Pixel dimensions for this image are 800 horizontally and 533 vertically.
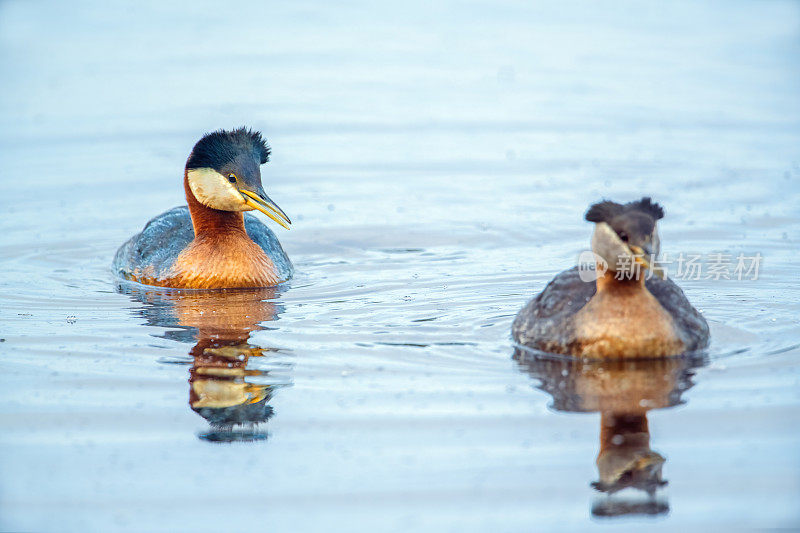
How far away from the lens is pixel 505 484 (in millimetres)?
7418

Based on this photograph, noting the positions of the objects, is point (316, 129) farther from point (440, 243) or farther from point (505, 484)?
point (505, 484)

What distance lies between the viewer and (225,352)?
10.4 meters

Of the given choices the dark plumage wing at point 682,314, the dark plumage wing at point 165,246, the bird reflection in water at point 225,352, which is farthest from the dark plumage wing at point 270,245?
the dark plumage wing at point 682,314

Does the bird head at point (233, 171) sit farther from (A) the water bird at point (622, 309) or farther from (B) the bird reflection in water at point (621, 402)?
(B) the bird reflection in water at point (621, 402)

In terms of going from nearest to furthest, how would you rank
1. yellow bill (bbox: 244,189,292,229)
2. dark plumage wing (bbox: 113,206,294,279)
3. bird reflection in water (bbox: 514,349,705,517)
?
bird reflection in water (bbox: 514,349,705,517) → yellow bill (bbox: 244,189,292,229) → dark plumage wing (bbox: 113,206,294,279)

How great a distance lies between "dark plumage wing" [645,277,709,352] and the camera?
9773mm

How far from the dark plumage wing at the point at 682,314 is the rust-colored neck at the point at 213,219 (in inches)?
203

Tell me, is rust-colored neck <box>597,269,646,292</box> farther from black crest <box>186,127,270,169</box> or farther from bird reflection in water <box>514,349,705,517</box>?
black crest <box>186,127,270,169</box>

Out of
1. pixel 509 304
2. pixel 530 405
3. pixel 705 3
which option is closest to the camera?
pixel 530 405

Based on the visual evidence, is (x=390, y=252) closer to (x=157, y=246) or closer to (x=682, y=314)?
(x=157, y=246)

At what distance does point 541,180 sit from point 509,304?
18.7 ft

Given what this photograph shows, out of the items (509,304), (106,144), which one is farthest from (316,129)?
(509,304)

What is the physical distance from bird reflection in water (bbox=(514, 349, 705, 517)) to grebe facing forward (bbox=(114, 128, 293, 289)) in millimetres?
4136

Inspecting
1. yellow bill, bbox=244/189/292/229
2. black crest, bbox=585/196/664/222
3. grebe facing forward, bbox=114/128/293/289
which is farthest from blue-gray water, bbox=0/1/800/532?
black crest, bbox=585/196/664/222
